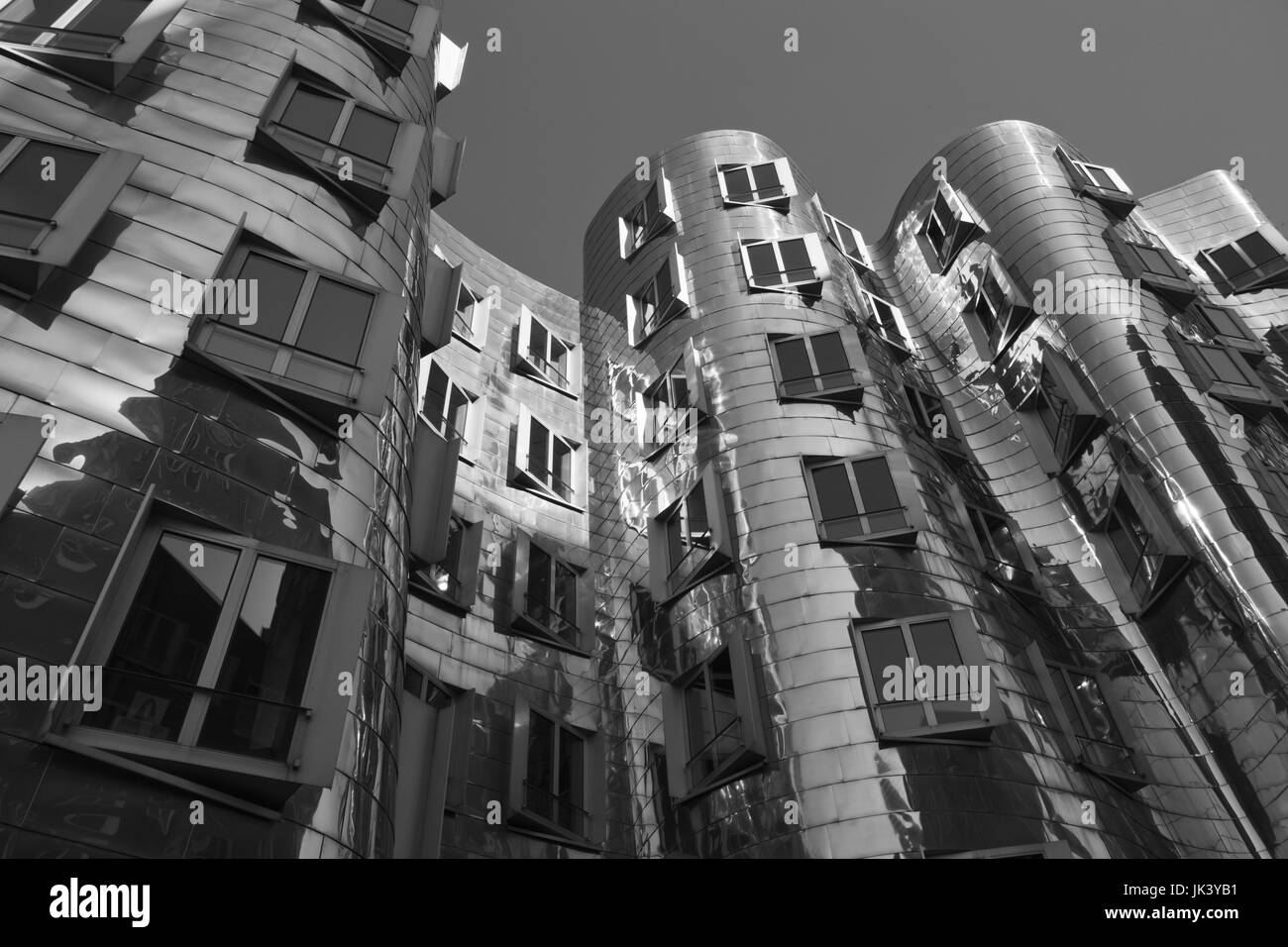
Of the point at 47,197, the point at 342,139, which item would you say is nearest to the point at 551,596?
the point at 342,139

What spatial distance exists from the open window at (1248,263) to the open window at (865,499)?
14.9m

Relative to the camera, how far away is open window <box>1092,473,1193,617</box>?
18.4m

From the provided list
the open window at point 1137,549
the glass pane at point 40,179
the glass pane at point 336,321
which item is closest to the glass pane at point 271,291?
the glass pane at point 336,321

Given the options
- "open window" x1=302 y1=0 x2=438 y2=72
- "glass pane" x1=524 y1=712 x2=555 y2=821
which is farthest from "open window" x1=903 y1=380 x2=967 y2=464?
"open window" x1=302 y1=0 x2=438 y2=72

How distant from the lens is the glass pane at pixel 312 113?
1449 centimetres

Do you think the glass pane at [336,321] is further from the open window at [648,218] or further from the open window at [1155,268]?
the open window at [1155,268]

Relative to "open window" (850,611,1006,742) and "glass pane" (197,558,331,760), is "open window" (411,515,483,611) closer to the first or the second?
"glass pane" (197,558,331,760)

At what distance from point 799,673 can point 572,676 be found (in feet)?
15.2

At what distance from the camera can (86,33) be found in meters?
13.2

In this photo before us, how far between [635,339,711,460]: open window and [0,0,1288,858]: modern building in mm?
142

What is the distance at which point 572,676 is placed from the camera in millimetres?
18000
